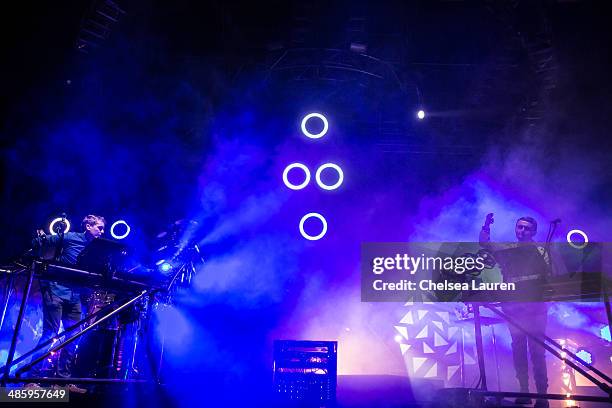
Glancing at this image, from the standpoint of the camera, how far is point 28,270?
3.30 metres

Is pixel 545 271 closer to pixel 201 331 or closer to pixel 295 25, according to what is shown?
pixel 295 25

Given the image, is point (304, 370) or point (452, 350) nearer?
point (304, 370)

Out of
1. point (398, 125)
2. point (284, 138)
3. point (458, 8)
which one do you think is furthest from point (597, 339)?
point (284, 138)

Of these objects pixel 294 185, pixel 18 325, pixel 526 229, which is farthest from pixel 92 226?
pixel 526 229

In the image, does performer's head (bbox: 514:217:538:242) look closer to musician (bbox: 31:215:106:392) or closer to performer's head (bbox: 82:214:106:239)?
musician (bbox: 31:215:106:392)

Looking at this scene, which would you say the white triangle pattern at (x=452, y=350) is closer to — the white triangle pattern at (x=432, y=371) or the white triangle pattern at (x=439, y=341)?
the white triangle pattern at (x=439, y=341)

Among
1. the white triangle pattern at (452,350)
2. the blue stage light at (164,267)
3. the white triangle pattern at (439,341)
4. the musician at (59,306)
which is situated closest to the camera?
the musician at (59,306)

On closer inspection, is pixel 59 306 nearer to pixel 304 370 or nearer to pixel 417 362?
pixel 304 370

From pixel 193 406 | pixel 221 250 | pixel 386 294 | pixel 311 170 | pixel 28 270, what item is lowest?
pixel 193 406

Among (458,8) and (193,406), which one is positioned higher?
(458,8)

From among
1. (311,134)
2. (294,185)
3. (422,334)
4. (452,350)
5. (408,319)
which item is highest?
(311,134)

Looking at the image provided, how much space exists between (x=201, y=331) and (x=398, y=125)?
541 cm

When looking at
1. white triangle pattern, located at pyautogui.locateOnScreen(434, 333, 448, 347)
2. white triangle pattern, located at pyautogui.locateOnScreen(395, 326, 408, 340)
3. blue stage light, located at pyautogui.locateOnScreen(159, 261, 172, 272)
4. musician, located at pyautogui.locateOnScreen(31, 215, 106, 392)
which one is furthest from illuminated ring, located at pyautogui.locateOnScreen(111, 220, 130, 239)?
white triangle pattern, located at pyautogui.locateOnScreen(434, 333, 448, 347)

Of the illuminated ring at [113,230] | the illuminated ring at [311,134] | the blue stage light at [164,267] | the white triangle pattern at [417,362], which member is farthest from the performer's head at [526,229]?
the illuminated ring at [113,230]
